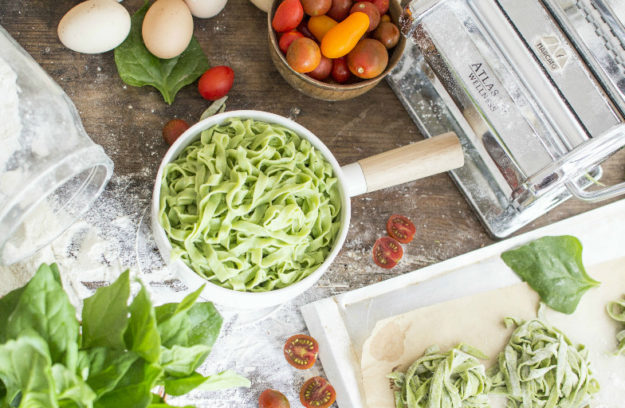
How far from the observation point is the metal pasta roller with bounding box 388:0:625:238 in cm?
95

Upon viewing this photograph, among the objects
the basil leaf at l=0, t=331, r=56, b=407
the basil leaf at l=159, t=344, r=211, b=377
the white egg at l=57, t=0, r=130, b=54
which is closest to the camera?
the basil leaf at l=0, t=331, r=56, b=407

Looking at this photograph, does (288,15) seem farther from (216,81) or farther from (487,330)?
(487,330)

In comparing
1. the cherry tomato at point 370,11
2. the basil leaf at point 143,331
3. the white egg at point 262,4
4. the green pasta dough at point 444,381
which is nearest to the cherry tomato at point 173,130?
the white egg at point 262,4

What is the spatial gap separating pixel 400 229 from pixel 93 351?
0.73 m

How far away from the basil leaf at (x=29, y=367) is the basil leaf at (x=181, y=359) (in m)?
0.13

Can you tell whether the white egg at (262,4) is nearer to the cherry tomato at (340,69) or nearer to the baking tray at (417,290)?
the cherry tomato at (340,69)

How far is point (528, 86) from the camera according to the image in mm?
997

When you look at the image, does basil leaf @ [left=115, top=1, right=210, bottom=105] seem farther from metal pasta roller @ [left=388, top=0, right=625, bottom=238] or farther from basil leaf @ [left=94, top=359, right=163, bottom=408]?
basil leaf @ [left=94, top=359, right=163, bottom=408]

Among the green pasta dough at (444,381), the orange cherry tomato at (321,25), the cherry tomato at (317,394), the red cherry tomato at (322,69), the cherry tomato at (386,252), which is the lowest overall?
the cherry tomato at (317,394)

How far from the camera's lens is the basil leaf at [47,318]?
0.61m

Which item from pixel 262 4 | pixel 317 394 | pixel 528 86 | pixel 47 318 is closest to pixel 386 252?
pixel 317 394

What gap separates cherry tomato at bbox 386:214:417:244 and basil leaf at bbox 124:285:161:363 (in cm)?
66

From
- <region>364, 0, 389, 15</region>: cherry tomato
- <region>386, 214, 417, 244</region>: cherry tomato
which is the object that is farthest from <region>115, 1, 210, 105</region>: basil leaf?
<region>386, 214, 417, 244</region>: cherry tomato

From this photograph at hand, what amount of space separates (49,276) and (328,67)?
0.70 meters
